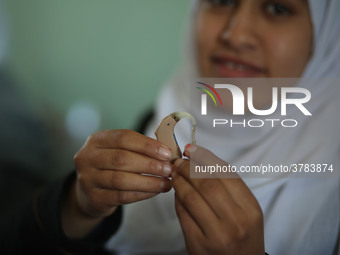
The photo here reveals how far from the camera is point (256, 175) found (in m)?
0.41

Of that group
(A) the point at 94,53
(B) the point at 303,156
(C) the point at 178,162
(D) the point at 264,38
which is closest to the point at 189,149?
(C) the point at 178,162

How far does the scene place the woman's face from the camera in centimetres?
51

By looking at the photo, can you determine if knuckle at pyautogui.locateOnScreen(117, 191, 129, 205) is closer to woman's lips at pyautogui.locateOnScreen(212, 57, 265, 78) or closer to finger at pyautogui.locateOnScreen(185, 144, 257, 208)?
finger at pyautogui.locateOnScreen(185, 144, 257, 208)

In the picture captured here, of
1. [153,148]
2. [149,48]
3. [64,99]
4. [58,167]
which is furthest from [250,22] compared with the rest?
[64,99]

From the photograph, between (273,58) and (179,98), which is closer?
(273,58)

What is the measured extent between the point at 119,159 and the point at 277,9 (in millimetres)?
373

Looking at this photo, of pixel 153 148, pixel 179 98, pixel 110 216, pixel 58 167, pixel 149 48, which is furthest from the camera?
pixel 149 48

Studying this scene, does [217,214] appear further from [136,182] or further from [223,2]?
[223,2]

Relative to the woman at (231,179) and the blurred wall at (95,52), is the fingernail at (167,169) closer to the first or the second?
the woman at (231,179)

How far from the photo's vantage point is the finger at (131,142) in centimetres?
37

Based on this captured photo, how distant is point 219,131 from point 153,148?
137mm

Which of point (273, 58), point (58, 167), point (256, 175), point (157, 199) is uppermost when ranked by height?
point (273, 58)

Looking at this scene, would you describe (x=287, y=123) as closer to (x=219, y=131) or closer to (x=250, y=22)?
(x=219, y=131)

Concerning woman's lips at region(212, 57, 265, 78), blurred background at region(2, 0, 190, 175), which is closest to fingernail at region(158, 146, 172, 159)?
woman's lips at region(212, 57, 265, 78)
